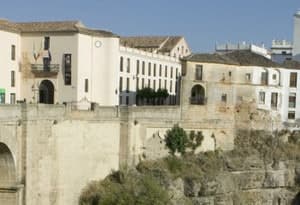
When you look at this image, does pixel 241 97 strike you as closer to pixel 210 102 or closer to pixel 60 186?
pixel 210 102

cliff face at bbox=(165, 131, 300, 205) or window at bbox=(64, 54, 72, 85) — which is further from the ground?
window at bbox=(64, 54, 72, 85)

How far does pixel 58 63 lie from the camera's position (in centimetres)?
3866

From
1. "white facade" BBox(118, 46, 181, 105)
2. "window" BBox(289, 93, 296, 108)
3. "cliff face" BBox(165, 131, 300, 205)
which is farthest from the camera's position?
"white facade" BBox(118, 46, 181, 105)

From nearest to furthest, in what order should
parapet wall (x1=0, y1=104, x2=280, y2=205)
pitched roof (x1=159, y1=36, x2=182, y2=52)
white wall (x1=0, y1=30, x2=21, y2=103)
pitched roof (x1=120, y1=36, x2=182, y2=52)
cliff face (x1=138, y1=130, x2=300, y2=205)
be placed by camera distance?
parapet wall (x1=0, y1=104, x2=280, y2=205), cliff face (x1=138, y1=130, x2=300, y2=205), white wall (x1=0, y1=30, x2=21, y2=103), pitched roof (x1=120, y1=36, x2=182, y2=52), pitched roof (x1=159, y1=36, x2=182, y2=52)

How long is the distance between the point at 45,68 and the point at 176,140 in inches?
392

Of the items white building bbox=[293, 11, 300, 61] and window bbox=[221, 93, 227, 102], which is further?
white building bbox=[293, 11, 300, 61]

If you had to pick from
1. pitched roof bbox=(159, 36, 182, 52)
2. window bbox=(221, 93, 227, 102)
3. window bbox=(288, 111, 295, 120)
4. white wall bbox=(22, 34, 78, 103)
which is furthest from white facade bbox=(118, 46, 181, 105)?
window bbox=(288, 111, 295, 120)

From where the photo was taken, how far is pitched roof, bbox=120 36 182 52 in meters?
56.5

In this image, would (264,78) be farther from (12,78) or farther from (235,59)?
(12,78)

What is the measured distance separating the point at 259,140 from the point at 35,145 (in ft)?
58.3

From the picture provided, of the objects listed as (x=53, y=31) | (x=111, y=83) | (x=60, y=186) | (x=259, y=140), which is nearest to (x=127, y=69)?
(x=111, y=83)

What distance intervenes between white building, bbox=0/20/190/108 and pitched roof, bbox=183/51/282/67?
232 inches

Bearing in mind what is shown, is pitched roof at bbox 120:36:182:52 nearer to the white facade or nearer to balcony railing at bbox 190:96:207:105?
the white facade

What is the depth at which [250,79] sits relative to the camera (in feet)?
135
